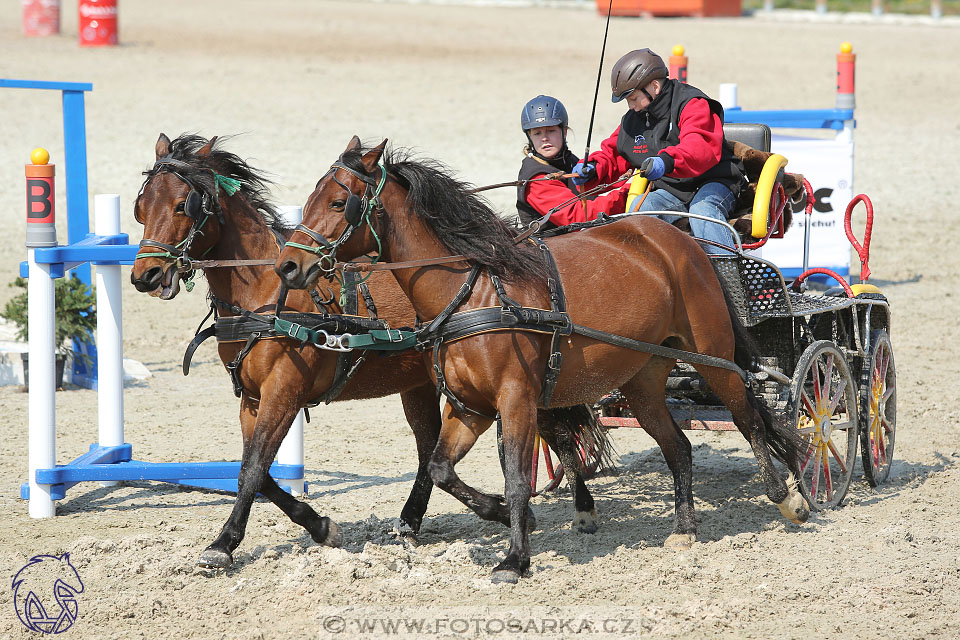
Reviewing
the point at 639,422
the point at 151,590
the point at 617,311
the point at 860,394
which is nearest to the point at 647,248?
the point at 617,311

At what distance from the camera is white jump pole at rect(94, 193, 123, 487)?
19.5ft

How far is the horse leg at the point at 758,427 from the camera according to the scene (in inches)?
210

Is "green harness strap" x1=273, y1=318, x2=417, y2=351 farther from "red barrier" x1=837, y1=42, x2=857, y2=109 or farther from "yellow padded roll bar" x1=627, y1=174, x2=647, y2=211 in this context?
"red barrier" x1=837, y1=42, x2=857, y2=109

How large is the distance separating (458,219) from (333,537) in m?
1.48

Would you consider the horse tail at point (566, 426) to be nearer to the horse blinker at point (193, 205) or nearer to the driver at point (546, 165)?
the driver at point (546, 165)

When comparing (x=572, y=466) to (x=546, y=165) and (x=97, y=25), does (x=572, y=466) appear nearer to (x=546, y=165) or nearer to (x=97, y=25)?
(x=546, y=165)

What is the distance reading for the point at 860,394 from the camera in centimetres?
604

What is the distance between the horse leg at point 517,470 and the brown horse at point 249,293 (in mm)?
653

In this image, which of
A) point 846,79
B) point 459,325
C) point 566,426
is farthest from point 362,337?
point 846,79

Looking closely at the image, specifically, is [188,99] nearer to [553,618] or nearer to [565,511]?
[565,511]

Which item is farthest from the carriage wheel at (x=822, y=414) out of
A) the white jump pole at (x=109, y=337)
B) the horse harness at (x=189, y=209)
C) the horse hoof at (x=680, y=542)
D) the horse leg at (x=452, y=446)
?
the white jump pole at (x=109, y=337)

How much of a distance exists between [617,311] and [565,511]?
135 centimetres

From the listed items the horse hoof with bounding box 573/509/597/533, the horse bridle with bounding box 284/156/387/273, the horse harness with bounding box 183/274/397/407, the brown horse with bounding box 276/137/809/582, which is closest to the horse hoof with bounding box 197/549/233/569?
the horse harness with bounding box 183/274/397/407

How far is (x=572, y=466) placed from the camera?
220 inches
